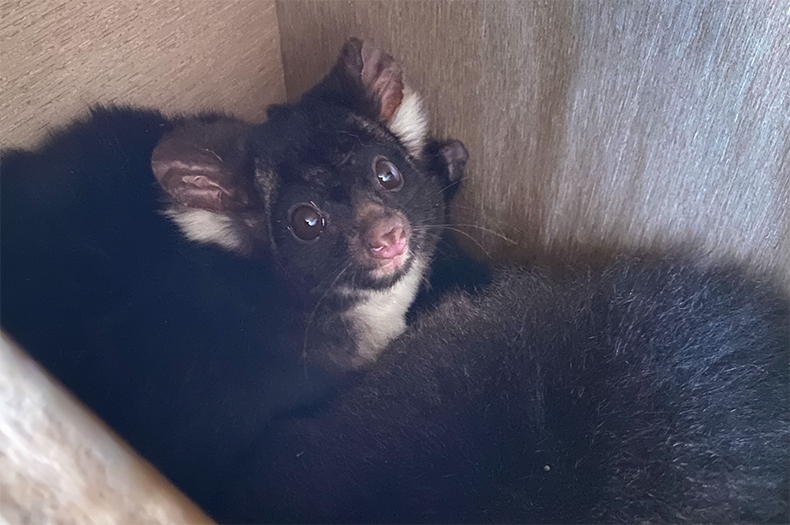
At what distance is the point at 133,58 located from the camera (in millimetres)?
1597

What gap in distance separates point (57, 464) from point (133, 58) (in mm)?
1207

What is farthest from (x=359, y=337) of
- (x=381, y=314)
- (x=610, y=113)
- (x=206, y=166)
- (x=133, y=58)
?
(x=133, y=58)

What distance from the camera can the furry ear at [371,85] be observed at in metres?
1.49

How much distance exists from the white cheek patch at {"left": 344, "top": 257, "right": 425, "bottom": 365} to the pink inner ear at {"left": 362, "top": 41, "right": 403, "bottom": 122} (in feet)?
1.18

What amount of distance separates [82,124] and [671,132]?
1233mm

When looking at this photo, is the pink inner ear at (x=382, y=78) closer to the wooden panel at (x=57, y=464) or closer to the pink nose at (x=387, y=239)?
the pink nose at (x=387, y=239)

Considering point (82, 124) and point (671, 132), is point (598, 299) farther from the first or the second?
point (82, 124)

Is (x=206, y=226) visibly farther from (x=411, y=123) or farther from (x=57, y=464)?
(x=57, y=464)

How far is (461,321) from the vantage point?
128 centimetres

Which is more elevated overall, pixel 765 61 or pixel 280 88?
pixel 765 61

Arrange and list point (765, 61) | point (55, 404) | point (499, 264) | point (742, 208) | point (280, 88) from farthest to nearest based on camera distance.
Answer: point (280, 88)
point (499, 264)
point (742, 208)
point (765, 61)
point (55, 404)

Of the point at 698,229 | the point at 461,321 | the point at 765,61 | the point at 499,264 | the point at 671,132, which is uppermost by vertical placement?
the point at 765,61

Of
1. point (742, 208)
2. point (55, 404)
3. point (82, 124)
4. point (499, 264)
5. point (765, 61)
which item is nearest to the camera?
point (55, 404)

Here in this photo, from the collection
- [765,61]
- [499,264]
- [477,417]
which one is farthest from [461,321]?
[765,61]
